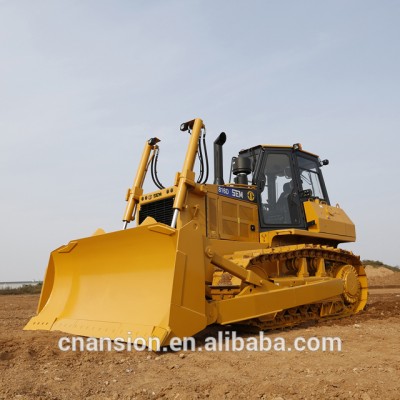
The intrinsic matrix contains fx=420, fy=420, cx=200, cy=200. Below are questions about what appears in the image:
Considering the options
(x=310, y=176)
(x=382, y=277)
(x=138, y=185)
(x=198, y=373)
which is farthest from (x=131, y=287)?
(x=382, y=277)

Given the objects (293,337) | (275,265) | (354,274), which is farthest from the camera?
(354,274)

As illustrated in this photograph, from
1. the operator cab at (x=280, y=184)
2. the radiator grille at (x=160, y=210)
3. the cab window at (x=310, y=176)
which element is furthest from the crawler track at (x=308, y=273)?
the cab window at (x=310, y=176)

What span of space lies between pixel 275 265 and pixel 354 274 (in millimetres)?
2214

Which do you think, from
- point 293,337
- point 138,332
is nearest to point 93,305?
point 138,332

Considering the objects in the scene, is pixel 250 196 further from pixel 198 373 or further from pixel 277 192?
pixel 198 373

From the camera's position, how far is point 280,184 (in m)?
8.26

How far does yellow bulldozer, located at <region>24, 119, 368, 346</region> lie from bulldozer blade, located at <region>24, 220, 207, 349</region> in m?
0.02

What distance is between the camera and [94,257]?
6.46 m

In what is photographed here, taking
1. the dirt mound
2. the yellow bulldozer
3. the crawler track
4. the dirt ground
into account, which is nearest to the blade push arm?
the yellow bulldozer

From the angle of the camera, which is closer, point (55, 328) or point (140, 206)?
point (55, 328)

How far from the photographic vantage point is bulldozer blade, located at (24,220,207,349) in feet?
16.4

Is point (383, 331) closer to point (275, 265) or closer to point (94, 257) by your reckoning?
point (275, 265)

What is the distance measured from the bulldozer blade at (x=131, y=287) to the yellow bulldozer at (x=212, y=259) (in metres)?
0.02

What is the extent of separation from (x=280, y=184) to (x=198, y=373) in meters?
4.95
